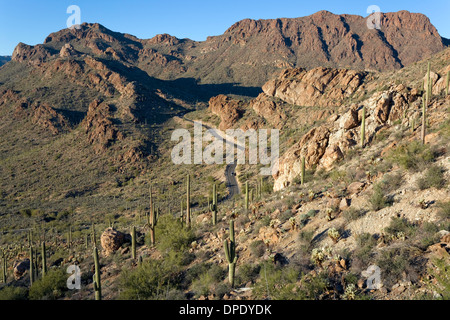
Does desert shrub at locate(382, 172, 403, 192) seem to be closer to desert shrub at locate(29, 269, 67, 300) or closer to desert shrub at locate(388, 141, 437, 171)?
desert shrub at locate(388, 141, 437, 171)

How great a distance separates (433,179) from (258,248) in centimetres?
704

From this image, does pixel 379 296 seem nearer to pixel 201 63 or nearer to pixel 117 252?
pixel 117 252

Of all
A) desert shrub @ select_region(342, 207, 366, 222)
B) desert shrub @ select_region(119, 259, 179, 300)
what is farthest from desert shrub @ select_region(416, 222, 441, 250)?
desert shrub @ select_region(119, 259, 179, 300)

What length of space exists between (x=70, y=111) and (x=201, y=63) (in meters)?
97.4

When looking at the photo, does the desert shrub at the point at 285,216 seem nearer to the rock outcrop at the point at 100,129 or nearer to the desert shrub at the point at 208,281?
the desert shrub at the point at 208,281

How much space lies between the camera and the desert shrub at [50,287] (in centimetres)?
1417

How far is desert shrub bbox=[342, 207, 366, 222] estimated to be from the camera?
10.6 m

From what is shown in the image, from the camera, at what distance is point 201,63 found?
520 ft

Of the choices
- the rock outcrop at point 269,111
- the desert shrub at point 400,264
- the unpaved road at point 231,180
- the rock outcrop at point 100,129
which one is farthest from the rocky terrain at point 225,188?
the unpaved road at point 231,180

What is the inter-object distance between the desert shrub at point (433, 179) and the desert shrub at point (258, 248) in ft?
21.1

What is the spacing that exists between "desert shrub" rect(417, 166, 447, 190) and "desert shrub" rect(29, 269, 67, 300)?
17.5 metres
